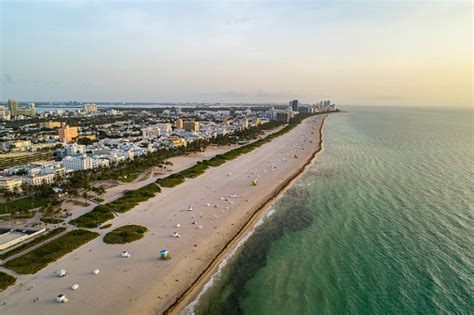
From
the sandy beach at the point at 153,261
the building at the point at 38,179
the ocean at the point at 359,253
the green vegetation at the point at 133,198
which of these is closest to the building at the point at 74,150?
the building at the point at 38,179

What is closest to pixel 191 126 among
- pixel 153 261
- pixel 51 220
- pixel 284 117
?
pixel 284 117

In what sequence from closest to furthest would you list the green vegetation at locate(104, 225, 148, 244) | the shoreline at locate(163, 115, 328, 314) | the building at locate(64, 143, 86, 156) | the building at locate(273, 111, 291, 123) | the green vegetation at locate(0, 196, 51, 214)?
the shoreline at locate(163, 115, 328, 314) < the green vegetation at locate(104, 225, 148, 244) < the green vegetation at locate(0, 196, 51, 214) < the building at locate(64, 143, 86, 156) < the building at locate(273, 111, 291, 123)

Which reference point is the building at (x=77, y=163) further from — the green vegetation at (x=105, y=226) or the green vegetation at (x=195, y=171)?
the green vegetation at (x=105, y=226)

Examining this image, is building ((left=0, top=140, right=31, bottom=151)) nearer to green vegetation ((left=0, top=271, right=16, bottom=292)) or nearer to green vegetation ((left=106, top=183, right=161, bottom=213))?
green vegetation ((left=106, top=183, right=161, bottom=213))

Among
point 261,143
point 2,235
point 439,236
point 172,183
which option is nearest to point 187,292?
point 2,235

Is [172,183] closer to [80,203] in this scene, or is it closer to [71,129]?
[80,203]

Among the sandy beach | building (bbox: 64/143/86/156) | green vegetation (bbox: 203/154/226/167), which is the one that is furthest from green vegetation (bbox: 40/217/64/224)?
building (bbox: 64/143/86/156)
